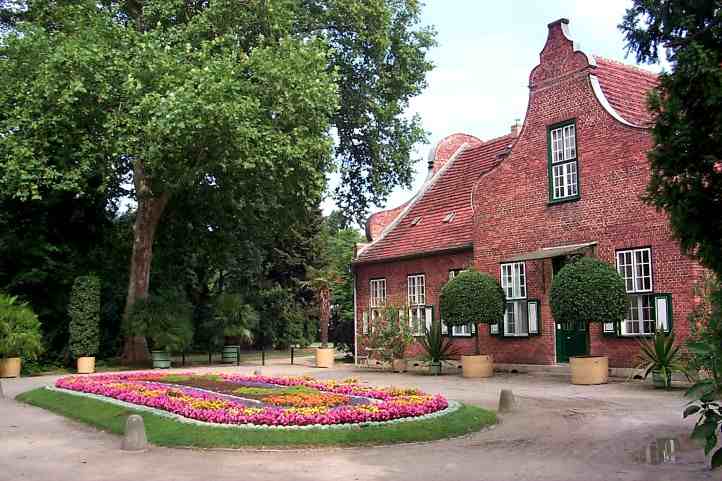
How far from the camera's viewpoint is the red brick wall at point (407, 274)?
25.8 m

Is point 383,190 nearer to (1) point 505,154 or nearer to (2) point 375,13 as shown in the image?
(2) point 375,13

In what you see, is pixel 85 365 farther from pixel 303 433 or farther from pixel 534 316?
pixel 303 433

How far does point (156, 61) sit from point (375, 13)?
9797 millimetres

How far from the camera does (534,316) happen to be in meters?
22.9

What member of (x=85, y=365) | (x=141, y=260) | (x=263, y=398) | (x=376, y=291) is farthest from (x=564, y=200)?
(x=85, y=365)

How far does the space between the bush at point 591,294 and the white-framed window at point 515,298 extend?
416cm

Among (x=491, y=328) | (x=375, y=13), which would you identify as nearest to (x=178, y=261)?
(x=375, y=13)

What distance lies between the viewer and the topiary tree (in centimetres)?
2186

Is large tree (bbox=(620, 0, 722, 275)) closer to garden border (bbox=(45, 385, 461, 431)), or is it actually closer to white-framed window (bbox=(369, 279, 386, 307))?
garden border (bbox=(45, 385, 461, 431))

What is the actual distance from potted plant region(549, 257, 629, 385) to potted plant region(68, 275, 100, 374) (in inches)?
709

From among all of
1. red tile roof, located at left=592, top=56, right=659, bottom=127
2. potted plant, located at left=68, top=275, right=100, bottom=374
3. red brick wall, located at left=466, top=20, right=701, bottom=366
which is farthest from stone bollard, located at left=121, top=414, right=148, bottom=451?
potted plant, located at left=68, top=275, right=100, bottom=374

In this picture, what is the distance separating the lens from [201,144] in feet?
85.9

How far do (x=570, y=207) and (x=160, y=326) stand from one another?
637 inches

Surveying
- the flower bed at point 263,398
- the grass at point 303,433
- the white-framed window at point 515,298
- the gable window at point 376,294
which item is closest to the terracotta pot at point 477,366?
the white-framed window at point 515,298
